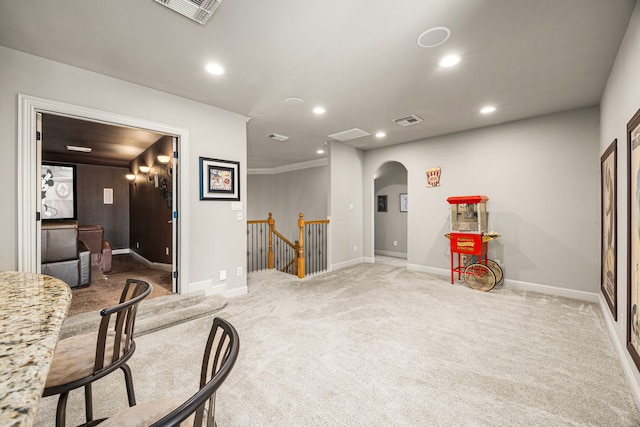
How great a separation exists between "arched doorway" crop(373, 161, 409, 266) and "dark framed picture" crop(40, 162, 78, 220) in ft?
25.0

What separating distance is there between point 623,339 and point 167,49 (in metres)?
4.79

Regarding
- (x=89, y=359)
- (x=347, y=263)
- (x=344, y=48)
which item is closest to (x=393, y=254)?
(x=347, y=263)

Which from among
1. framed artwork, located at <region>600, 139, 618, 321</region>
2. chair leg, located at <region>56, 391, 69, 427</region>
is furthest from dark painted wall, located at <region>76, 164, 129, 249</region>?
framed artwork, located at <region>600, 139, 618, 321</region>

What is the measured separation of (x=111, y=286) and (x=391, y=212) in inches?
257

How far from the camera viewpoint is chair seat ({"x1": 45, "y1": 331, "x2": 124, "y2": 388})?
1207 millimetres

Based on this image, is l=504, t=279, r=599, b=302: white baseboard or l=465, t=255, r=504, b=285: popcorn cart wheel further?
l=465, t=255, r=504, b=285: popcorn cart wheel

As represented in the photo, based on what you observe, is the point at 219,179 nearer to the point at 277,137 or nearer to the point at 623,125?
the point at 277,137

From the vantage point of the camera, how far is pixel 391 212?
25.6ft

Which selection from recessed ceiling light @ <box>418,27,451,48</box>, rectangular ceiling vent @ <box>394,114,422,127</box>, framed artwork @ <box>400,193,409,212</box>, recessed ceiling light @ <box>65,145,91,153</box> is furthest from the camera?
framed artwork @ <box>400,193,409,212</box>

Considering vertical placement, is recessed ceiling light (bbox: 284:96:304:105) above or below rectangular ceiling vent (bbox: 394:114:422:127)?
above

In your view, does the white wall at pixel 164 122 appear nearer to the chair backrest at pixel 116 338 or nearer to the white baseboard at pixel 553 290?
the chair backrest at pixel 116 338

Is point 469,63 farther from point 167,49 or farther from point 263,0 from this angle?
point 167,49

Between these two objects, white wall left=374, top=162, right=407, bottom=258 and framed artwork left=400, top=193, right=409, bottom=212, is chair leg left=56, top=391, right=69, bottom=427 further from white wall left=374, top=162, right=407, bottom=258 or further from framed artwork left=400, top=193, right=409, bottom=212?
framed artwork left=400, top=193, right=409, bottom=212

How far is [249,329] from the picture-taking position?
2.93m
